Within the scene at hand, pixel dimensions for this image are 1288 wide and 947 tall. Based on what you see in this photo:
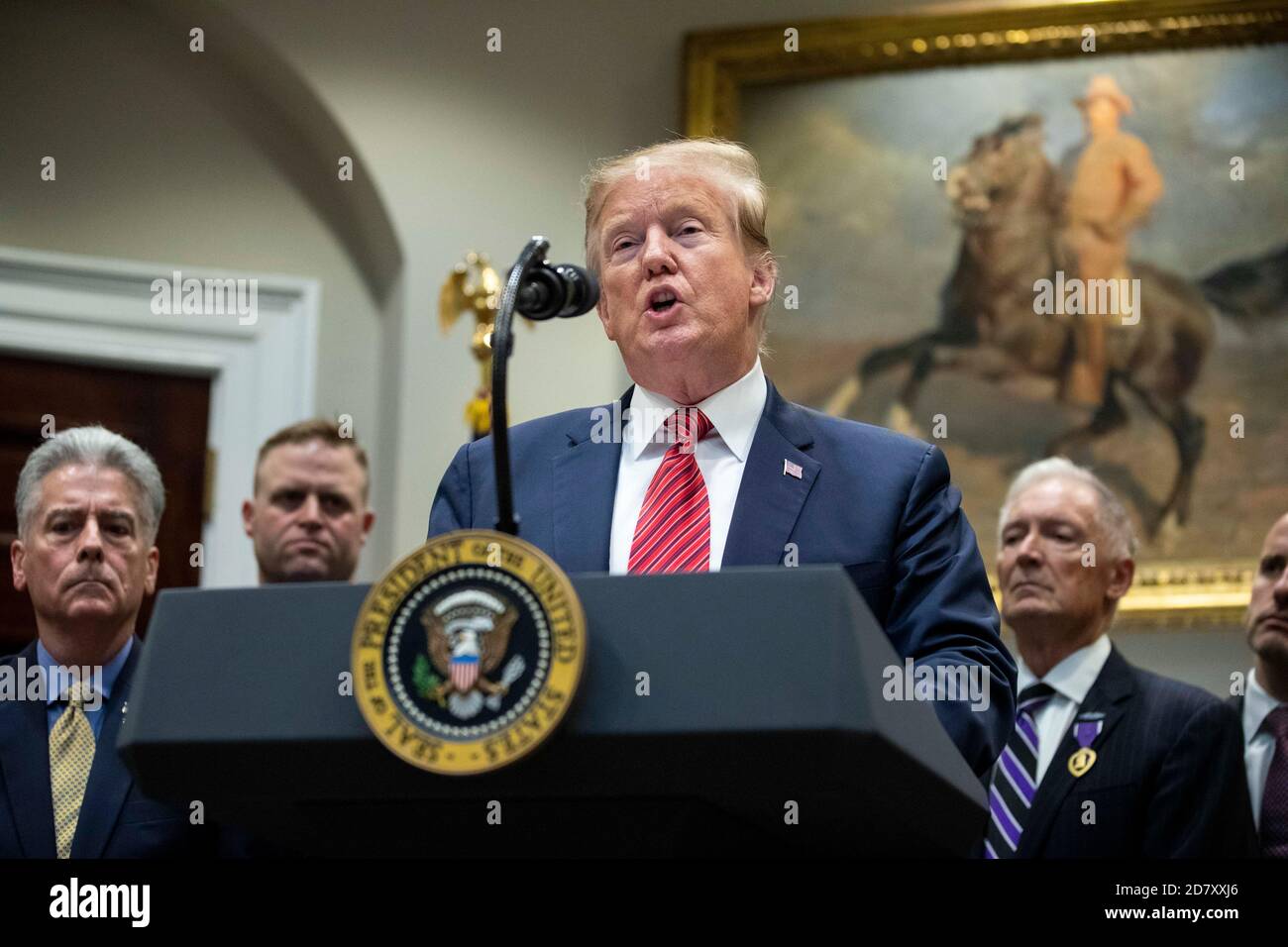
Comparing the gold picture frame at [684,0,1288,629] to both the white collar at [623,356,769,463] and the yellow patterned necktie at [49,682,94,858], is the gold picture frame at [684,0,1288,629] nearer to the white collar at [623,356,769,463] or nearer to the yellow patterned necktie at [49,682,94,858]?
the white collar at [623,356,769,463]

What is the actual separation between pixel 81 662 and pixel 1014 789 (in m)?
2.11

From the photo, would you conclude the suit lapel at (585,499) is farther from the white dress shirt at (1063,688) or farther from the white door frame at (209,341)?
the white door frame at (209,341)

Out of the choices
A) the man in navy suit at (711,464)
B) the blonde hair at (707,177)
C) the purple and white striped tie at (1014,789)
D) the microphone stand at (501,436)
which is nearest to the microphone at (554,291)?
the microphone stand at (501,436)

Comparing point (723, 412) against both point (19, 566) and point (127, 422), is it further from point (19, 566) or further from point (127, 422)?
point (127, 422)

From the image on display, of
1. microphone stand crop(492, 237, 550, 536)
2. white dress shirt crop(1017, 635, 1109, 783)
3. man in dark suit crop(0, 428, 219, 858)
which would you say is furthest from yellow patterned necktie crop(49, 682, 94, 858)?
white dress shirt crop(1017, 635, 1109, 783)

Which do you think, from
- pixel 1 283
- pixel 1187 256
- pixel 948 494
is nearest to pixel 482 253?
pixel 1 283

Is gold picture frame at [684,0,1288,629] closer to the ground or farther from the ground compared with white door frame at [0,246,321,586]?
farther from the ground

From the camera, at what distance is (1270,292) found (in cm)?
617

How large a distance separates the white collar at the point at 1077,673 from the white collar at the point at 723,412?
186 centimetres

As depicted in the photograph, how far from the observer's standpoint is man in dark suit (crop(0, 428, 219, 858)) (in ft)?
10.1

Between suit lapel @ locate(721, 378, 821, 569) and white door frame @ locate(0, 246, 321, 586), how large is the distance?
155 inches

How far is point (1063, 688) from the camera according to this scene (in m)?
4.32

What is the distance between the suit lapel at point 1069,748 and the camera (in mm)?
3842
